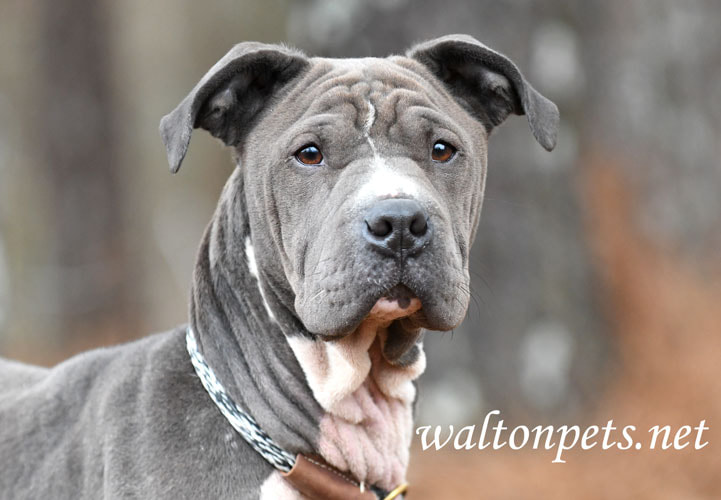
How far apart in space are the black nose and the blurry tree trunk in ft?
35.7

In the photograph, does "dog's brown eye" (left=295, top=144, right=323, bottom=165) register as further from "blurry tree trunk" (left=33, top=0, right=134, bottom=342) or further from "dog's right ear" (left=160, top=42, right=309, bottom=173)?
"blurry tree trunk" (left=33, top=0, right=134, bottom=342)

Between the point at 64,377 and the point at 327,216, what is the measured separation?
4.36 feet

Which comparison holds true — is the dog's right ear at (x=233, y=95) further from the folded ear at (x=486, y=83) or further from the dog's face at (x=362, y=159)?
the folded ear at (x=486, y=83)

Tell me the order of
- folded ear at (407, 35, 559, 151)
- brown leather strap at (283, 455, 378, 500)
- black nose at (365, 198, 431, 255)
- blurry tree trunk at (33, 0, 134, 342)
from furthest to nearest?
1. blurry tree trunk at (33, 0, 134, 342)
2. folded ear at (407, 35, 559, 151)
3. brown leather strap at (283, 455, 378, 500)
4. black nose at (365, 198, 431, 255)

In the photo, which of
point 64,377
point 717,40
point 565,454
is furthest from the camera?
point 717,40

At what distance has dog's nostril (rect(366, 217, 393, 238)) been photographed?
341cm

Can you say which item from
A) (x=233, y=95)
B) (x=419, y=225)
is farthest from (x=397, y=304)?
(x=233, y=95)

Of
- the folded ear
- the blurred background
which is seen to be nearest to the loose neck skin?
the folded ear

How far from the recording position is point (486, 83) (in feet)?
13.9

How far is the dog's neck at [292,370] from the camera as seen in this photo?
3764 mm

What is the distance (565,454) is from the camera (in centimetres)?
734

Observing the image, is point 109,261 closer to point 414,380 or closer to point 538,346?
point 538,346

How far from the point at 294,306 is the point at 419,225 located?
611 millimetres

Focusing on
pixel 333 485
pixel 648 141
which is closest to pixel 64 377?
pixel 333 485
